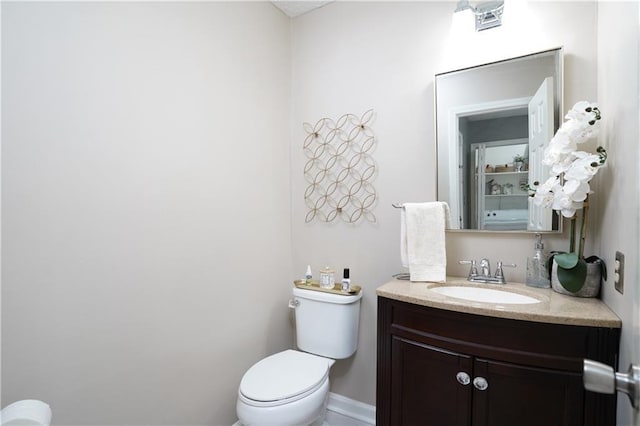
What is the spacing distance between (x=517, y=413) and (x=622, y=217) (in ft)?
2.38

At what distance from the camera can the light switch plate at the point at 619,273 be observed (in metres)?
0.92

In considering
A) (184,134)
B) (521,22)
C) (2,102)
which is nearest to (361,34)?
(521,22)

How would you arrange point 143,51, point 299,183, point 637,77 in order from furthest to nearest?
point 299,183 → point 143,51 → point 637,77

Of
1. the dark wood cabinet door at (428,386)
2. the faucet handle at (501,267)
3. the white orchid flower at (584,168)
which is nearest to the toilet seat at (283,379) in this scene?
the dark wood cabinet door at (428,386)

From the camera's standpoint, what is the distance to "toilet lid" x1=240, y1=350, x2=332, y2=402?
1315mm

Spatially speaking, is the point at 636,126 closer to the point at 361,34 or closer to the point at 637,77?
the point at 637,77

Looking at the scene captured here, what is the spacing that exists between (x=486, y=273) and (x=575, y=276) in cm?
37

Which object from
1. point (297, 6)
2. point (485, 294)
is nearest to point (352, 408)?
point (485, 294)

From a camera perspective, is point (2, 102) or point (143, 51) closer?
point (2, 102)

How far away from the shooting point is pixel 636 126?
0.79 meters

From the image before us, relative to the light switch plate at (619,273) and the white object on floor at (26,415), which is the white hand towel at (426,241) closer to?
the light switch plate at (619,273)

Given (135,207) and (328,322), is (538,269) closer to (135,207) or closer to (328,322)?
(328,322)

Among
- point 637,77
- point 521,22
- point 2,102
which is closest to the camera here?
point 637,77

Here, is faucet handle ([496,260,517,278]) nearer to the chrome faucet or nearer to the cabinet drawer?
the chrome faucet
